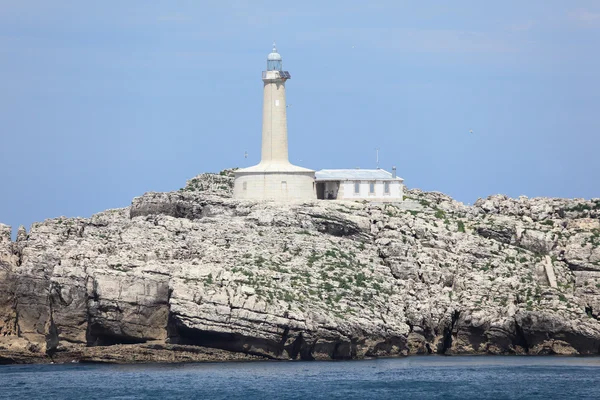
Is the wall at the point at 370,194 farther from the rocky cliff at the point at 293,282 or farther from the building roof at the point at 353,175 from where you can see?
the rocky cliff at the point at 293,282

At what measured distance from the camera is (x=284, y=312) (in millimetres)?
100188

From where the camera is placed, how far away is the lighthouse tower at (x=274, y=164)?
11681 cm

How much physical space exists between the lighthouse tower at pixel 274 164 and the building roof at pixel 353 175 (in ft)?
10.6

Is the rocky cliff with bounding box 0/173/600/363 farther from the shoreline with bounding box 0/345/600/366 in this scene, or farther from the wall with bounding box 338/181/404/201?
the wall with bounding box 338/181/404/201

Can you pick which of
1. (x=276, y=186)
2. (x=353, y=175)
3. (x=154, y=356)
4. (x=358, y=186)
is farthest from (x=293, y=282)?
(x=353, y=175)

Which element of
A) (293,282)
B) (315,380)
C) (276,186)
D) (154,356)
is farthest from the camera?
(276,186)

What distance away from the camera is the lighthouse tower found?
117m

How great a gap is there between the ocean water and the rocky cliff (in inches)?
83.7

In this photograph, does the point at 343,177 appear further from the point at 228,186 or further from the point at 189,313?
the point at 189,313

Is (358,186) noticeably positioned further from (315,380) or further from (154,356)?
(315,380)

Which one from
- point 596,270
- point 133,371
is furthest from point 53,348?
point 596,270

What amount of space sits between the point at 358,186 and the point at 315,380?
31263mm

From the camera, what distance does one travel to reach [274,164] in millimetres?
117625

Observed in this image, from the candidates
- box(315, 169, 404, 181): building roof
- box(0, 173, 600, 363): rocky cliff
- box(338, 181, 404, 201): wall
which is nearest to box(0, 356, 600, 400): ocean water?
box(0, 173, 600, 363): rocky cliff
